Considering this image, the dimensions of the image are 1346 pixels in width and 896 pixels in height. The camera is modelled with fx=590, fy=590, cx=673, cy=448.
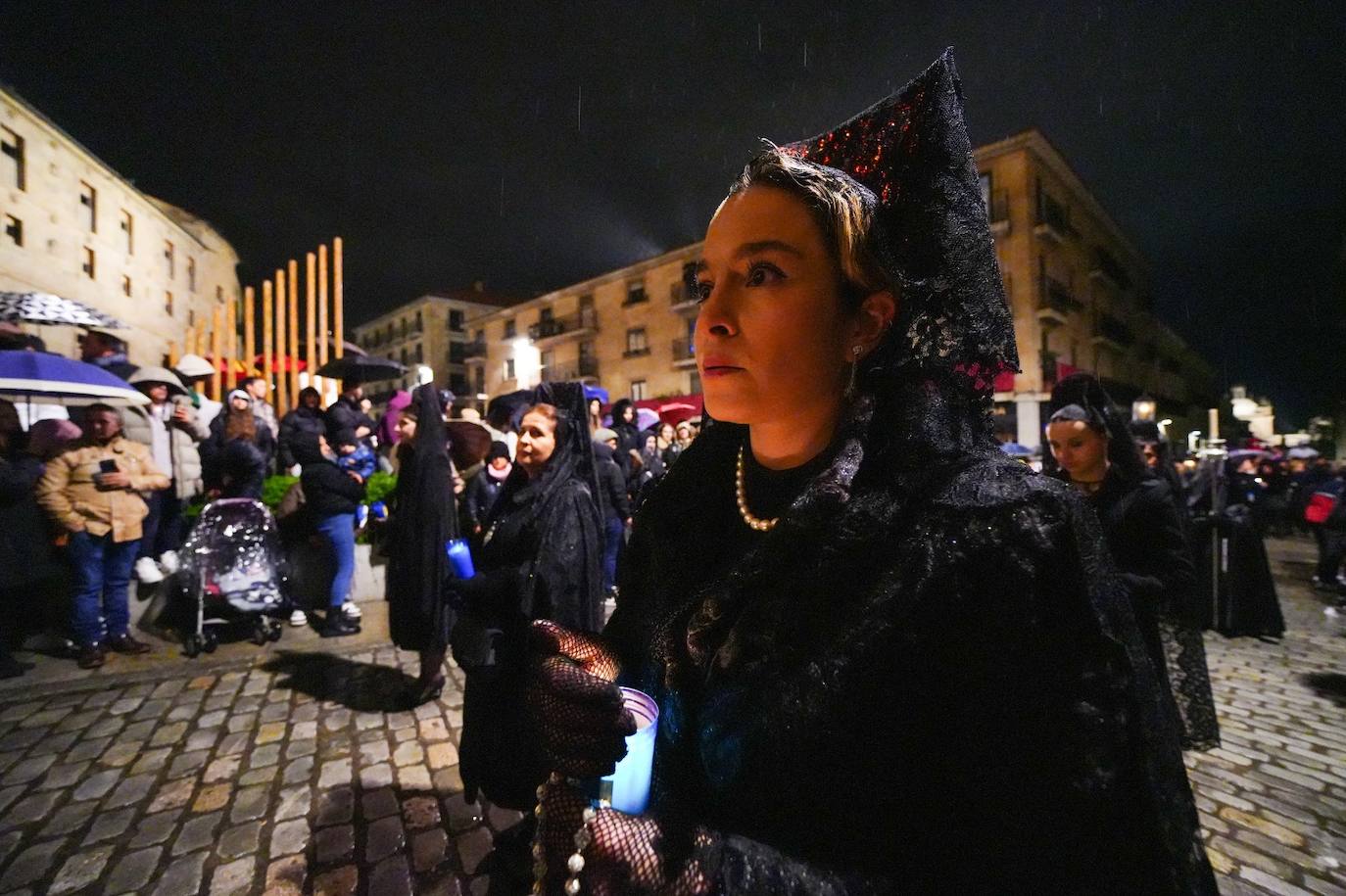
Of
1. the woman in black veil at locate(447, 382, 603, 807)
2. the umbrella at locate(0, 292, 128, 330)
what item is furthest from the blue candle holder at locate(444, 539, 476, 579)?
the umbrella at locate(0, 292, 128, 330)

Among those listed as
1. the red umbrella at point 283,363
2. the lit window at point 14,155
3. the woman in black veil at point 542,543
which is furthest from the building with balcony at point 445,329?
the woman in black veil at point 542,543

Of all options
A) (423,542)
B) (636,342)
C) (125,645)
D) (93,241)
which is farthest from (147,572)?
(636,342)

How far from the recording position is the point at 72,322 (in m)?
7.50

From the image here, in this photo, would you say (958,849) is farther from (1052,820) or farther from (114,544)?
(114,544)

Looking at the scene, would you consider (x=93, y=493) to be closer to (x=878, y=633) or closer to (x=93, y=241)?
(x=878, y=633)

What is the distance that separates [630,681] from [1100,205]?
42.0m

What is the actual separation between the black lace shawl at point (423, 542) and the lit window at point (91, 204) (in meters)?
32.0

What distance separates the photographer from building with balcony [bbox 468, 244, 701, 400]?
119ft

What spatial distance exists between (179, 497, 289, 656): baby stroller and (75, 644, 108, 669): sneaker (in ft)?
2.07

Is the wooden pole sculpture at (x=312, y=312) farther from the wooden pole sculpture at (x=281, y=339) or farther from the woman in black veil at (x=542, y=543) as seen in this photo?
the woman in black veil at (x=542, y=543)

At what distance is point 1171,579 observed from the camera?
11.9 ft

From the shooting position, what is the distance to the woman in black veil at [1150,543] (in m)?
3.63

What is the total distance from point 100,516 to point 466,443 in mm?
3432

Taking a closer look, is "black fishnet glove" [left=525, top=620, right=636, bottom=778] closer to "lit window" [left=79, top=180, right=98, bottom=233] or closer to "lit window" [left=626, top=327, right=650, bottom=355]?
"lit window" [left=79, top=180, right=98, bottom=233]
